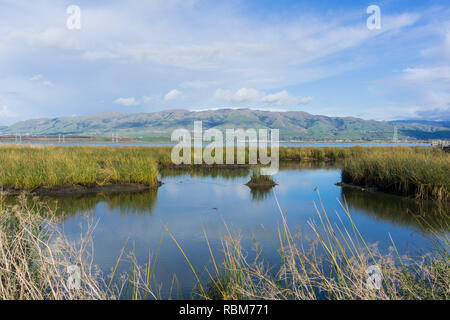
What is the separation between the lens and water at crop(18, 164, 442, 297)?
568 centimetres

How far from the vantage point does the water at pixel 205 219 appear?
223 inches

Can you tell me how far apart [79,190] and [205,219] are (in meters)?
5.81

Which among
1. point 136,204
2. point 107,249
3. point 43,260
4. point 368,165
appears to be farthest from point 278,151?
point 43,260

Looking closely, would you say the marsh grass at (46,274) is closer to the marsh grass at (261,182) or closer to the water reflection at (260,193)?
the water reflection at (260,193)

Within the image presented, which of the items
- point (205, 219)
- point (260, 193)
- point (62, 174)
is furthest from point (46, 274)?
point (260, 193)

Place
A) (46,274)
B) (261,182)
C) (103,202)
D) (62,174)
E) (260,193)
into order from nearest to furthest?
(46,274)
(103,202)
(62,174)
(260,193)
(261,182)

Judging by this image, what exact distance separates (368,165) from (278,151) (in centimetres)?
1603

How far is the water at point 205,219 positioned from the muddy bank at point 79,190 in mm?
718

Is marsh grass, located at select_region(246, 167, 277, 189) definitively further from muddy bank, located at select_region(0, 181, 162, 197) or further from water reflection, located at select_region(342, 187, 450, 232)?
muddy bank, located at select_region(0, 181, 162, 197)

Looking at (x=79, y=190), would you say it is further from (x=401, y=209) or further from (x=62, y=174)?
(x=401, y=209)

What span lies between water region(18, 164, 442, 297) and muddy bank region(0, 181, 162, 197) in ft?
2.35

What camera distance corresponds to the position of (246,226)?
25.1 ft

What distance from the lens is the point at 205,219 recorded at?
27.9 ft
